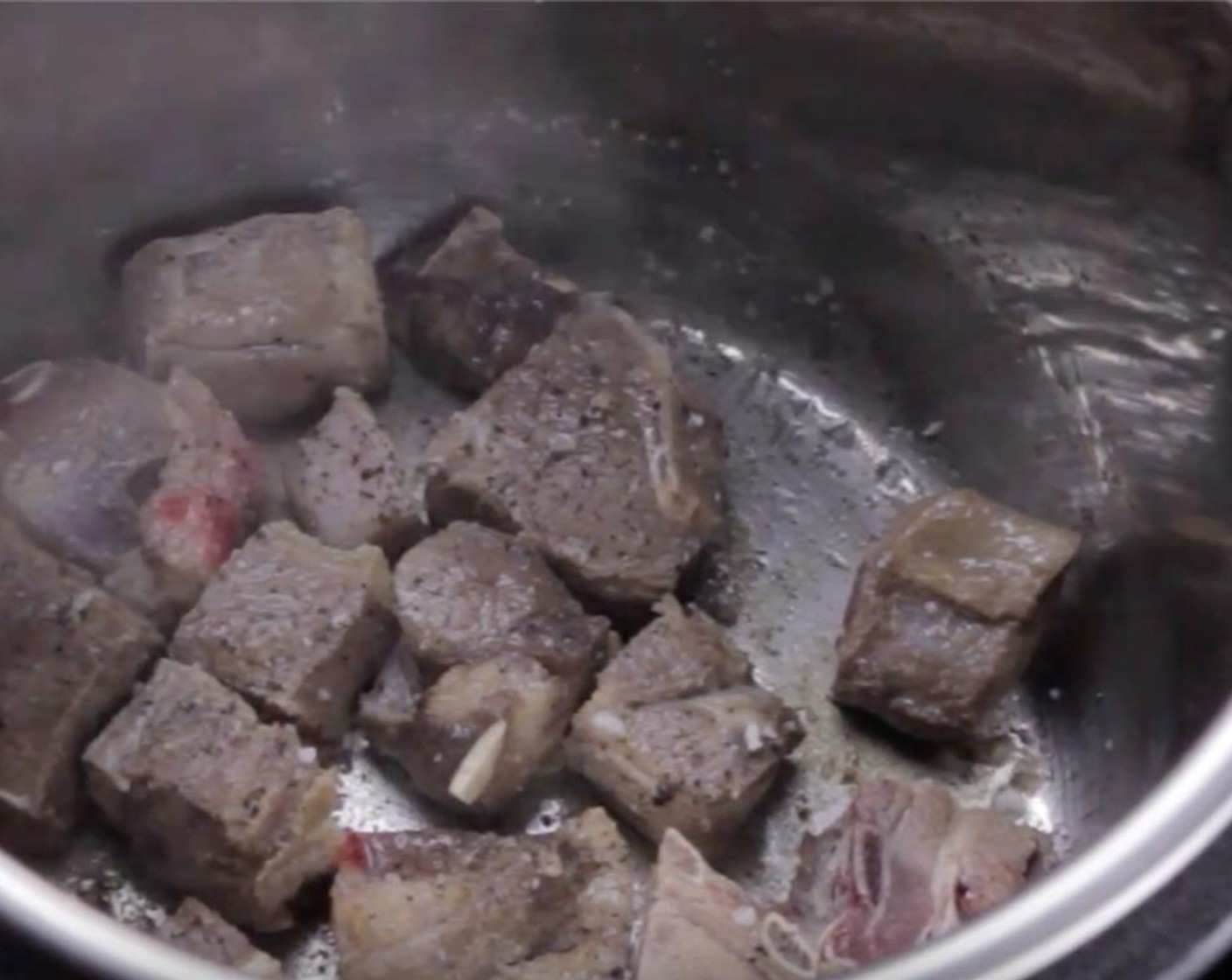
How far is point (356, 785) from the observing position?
6.28ft

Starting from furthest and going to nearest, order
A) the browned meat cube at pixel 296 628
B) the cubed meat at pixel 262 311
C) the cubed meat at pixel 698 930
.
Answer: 1. the cubed meat at pixel 262 311
2. the browned meat cube at pixel 296 628
3. the cubed meat at pixel 698 930

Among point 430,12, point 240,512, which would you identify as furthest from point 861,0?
point 240,512

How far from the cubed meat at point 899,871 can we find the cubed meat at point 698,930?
0.23 ft

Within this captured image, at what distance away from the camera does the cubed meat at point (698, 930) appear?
1576 mm

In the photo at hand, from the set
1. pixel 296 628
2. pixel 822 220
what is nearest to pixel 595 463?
pixel 296 628

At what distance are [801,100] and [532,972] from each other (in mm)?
1155

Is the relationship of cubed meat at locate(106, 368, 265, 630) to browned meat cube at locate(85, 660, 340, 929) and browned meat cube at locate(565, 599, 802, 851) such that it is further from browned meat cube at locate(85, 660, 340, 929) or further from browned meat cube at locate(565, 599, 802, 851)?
browned meat cube at locate(565, 599, 802, 851)

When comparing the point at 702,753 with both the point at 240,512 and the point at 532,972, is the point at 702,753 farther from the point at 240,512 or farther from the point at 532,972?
the point at 240,512

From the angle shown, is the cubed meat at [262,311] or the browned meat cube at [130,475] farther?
the cubed meat at [262,311]

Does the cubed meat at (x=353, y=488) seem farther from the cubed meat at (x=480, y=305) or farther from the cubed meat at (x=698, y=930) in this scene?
the cubed meat at (x=698, y=930)

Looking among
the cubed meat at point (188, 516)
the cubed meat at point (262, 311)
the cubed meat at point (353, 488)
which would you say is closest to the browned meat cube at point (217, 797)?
the cubed meat at point (188, 516)

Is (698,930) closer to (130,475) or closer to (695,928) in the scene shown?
(695,928)

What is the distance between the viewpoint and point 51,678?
5.85 feet

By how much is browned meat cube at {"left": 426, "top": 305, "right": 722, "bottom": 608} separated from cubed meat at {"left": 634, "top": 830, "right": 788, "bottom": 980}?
0.39m
